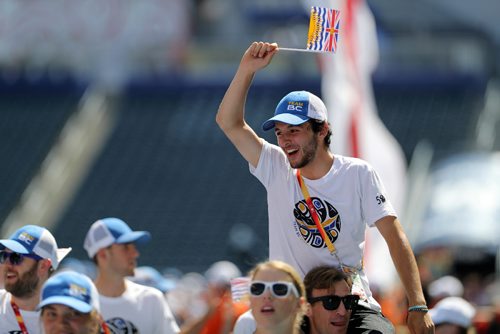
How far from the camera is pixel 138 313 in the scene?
27.4ft

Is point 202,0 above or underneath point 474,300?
above

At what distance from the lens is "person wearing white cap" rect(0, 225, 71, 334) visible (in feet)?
24.2

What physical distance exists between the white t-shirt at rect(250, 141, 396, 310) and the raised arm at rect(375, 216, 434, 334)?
0.07 m

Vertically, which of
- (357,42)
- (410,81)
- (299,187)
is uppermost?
(410,81)

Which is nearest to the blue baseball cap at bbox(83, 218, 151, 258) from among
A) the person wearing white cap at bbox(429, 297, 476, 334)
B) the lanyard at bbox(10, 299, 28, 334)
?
the lanyard at bbox(10, 299, 28, 334)

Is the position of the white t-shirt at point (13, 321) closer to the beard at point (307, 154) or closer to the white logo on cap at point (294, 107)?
the beard at point (307, 154)

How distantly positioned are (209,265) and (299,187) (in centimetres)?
1775

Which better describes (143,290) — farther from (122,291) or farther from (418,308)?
(418,308)

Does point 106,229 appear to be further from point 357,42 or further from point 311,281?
point 357,42

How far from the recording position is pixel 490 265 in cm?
2202

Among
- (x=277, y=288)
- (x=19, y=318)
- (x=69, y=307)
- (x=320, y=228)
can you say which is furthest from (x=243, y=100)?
(x=69, y=307)

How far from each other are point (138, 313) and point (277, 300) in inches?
80.2

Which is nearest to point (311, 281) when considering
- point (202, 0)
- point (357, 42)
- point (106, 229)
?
point (106, 229)

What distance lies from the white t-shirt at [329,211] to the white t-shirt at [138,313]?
145 centimetres
